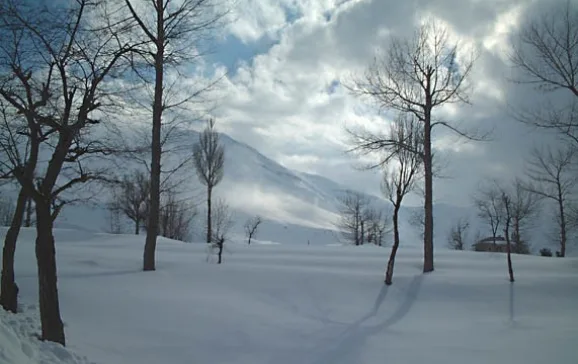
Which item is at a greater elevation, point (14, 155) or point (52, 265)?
point (14, 155)

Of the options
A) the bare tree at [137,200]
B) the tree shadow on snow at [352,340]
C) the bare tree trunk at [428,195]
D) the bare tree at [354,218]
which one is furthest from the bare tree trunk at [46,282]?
the bare tree at [354,218]

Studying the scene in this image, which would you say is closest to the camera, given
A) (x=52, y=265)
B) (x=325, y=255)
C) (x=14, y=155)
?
(x=52, y=265)

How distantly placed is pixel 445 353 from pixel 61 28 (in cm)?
1015

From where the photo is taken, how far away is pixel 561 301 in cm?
1212

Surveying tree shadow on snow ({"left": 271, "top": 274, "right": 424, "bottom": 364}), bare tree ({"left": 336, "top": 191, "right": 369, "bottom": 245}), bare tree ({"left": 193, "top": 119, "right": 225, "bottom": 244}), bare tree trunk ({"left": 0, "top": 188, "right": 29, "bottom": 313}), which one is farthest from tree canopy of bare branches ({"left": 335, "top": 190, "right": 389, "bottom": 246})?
bare tree trunk ({"left": 0, "top": 188, "right": 29, "bottom": 313})

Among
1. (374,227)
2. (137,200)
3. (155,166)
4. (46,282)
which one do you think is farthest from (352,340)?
(374,227)

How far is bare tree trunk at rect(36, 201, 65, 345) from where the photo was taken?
21.9ft

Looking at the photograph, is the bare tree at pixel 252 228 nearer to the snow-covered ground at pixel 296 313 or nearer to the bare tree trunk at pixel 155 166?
the snow-covered ground at pixel 296 313

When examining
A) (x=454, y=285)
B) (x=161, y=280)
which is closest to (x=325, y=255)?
(x=454, y=285)

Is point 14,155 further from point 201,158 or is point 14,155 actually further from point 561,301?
point 201,158

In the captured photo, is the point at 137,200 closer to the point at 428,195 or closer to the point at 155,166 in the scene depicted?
the point at 155,166

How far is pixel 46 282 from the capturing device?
267 inches

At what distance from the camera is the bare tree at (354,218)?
52.8 metres

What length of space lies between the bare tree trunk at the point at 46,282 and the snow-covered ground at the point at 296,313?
50cm
